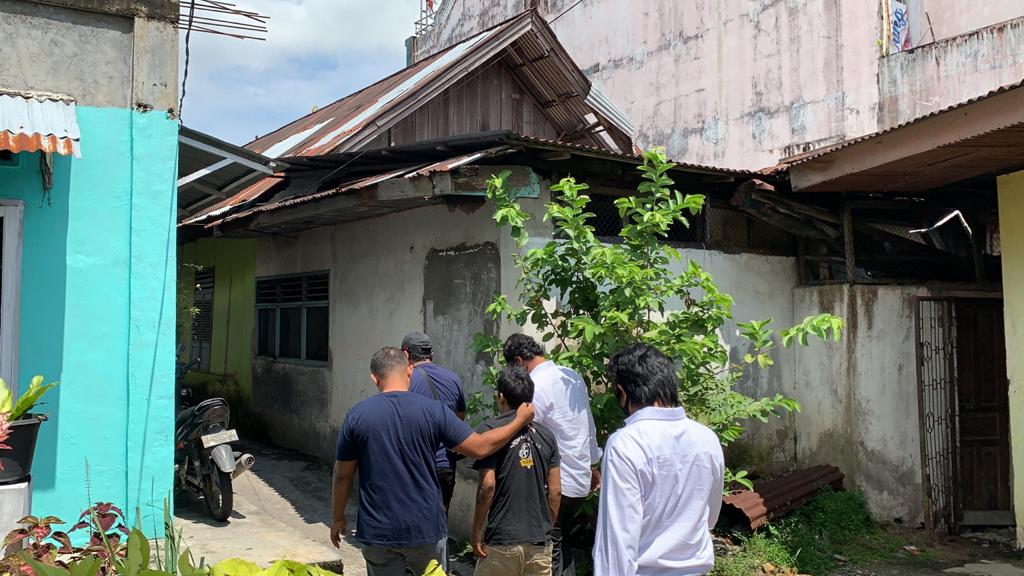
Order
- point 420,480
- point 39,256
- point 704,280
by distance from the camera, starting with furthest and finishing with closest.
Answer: point 704,280, point 39,256, point 420,480

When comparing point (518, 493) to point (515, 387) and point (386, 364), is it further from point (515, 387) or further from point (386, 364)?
point (386, 364)

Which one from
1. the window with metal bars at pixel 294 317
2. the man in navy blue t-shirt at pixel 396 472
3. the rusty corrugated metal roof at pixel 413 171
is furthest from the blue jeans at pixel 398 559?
the window with metal bars at pixel 294 317

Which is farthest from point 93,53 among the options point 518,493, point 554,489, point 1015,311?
point 1015,311

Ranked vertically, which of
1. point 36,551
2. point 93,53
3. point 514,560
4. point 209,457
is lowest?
→ point 514,560

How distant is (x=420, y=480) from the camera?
3.84 metres

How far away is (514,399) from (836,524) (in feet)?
13.2

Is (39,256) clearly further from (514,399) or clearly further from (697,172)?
(697,172)

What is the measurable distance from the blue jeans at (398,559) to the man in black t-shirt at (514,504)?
1.31 ft

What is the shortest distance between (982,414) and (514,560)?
17.7 ft

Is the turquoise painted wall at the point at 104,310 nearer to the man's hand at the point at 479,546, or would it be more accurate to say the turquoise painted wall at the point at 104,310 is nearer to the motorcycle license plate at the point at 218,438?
the motorcycle license plate at the point at 218,438

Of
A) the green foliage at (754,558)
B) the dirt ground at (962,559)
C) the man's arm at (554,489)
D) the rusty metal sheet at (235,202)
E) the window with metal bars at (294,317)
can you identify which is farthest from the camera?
the window with metal bars at (294,317)

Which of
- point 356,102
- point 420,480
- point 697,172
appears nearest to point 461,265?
point 697,172

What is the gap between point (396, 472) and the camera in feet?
12.4

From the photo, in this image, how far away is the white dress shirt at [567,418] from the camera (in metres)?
4.80
